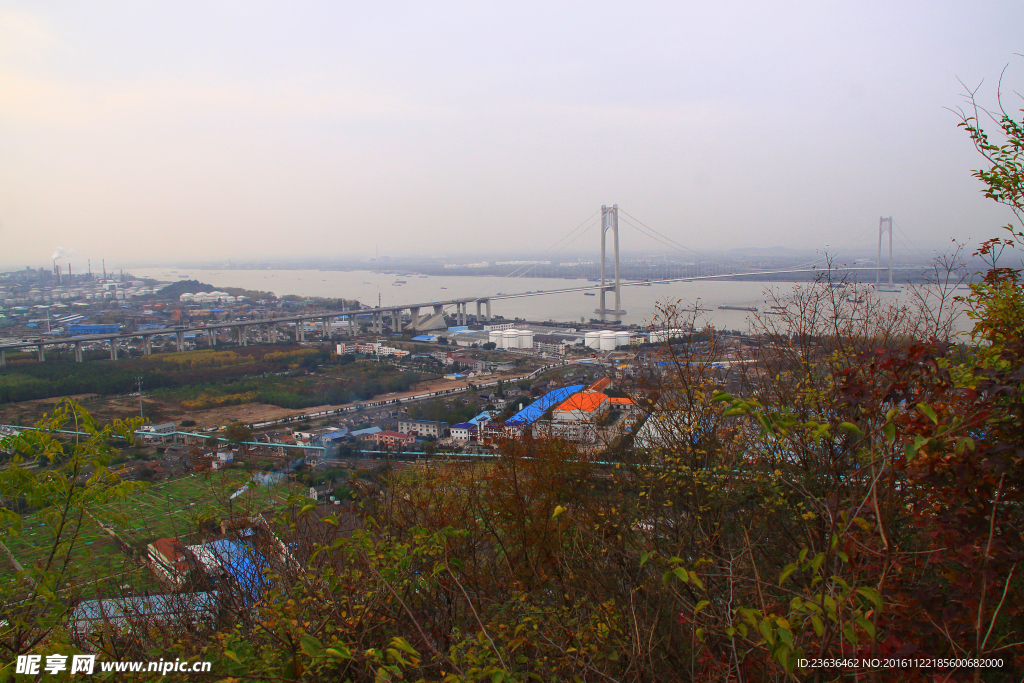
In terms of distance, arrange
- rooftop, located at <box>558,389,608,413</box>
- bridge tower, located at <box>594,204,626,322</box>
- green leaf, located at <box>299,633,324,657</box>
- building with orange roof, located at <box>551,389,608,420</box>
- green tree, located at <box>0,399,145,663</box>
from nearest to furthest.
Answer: green leaf, located at <box>299,633,324,657</box> < green tree, located at <box>0,399,145,663</box> < building with orange roof, located at <box>551,389,608,420</box> < rooftop, located at <box>558,389,608,413</box> < bridge tower, located at <box>594,204,626,322</box>

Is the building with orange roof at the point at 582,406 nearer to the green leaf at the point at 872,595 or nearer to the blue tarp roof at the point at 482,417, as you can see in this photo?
the blue tarp roof at the point at 482,417

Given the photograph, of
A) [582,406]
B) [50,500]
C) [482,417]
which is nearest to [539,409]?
[582,406]

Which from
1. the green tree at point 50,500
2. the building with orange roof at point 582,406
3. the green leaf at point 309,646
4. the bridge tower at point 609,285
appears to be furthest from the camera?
the bridge tower at point 609,285

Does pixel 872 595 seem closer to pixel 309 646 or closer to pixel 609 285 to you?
pixel 309 646

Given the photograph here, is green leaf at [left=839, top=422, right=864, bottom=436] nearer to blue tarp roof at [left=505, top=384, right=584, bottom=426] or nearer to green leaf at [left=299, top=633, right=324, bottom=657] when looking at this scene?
green leaf at [left=299, top=633, right=324, bottom=657]

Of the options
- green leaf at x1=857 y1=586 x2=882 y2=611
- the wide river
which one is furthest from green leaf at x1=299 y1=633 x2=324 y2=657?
the wide river

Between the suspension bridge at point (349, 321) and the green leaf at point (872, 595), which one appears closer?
the green leaf at point (872, 595)

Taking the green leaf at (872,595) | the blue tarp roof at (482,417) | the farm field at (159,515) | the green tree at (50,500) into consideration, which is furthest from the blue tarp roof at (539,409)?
the green leaf at (872,595)
